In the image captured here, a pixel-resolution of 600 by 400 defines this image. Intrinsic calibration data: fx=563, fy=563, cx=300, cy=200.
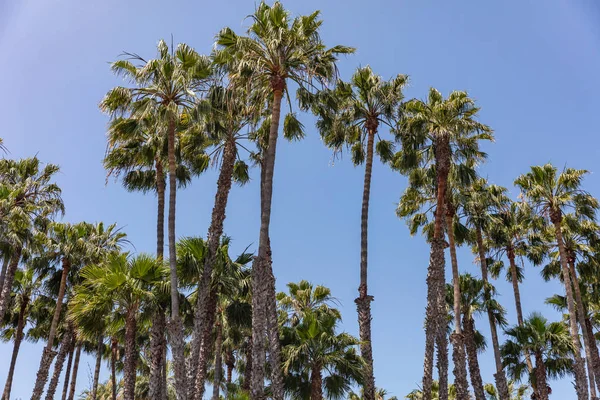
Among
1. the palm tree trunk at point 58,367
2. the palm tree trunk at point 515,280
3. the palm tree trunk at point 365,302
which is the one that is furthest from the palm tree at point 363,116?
the palm tree trunk at point 58,367

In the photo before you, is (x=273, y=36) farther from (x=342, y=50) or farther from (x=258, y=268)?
(x=258, y=268)

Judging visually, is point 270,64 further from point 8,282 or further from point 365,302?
point 8,282

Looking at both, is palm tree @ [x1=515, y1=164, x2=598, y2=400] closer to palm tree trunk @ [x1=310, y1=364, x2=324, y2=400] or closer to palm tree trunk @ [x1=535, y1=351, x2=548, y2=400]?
palm tree trunk @ [x1=535, y1=351, x2=548, y2=400]

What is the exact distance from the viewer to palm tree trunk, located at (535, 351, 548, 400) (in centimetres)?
2653

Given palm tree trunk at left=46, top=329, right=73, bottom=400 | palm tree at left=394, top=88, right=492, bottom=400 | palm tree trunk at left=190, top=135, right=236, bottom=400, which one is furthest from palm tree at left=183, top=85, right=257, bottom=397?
palm tree trunk at left=46, top=329, right=73, bottom=400

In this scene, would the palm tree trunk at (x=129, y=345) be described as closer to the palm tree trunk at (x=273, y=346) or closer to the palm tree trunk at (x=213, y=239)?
the palm tree trunk at (x=213, y=239)

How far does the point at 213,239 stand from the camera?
20.4m

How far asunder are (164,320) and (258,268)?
4756mm

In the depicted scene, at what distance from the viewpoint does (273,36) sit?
19.3 metres

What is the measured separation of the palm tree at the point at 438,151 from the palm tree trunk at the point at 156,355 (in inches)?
403

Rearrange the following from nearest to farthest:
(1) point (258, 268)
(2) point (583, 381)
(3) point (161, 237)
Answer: (1) point (258, 268) < (3) point (161, 237) < (2) point (583, 381)

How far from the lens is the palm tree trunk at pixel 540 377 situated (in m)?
26.5

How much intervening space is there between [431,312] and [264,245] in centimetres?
911

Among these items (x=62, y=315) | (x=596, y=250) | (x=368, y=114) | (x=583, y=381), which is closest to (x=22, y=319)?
(x=62, y=315)
